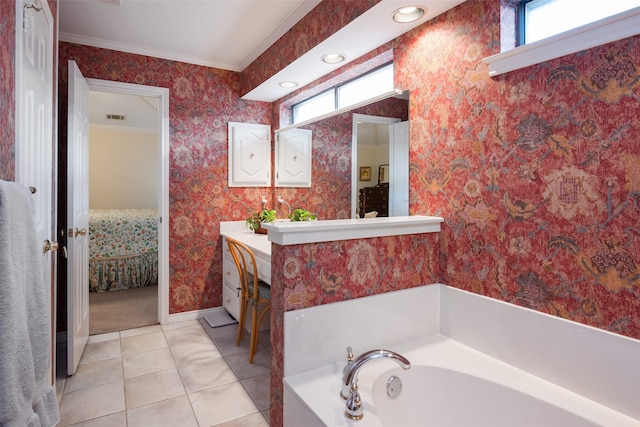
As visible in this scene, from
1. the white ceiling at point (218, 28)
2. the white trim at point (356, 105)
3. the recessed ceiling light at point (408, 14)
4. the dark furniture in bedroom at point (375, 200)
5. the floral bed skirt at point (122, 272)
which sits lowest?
the floral bed skirt at point (122, 272)

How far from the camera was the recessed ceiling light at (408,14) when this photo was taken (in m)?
1.87

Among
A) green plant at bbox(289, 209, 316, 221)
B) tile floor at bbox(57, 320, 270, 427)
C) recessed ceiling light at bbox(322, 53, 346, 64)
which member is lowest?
tile floor at bbox(57, 320, 270, 427)

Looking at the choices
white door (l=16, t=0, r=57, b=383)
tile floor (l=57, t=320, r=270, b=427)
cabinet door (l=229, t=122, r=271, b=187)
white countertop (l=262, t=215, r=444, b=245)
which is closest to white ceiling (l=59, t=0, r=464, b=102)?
cabinet door (l=229, t=122, r=271, b=187)

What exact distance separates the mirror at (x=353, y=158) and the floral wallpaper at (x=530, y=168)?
102mm

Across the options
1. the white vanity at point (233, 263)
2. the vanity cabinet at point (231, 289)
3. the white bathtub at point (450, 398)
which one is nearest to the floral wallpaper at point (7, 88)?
the white bathtub at point (450, 398)

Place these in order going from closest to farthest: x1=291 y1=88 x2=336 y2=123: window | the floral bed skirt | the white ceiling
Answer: the white ceiling
x1=291 y1=88 x2=336 y2=123: window
the floral bed skirt

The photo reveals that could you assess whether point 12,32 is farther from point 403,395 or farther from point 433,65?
point 403,395

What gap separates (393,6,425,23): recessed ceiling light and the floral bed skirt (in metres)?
3.96

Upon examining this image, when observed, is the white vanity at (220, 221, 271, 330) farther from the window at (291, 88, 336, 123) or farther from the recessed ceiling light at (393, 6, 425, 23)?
the recessed ceiling light at (393, 6, 425, 23)

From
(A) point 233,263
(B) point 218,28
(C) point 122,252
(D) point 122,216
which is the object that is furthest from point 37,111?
(D) point 122,216

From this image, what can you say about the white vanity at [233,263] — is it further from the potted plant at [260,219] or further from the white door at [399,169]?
the white door at [399,169]

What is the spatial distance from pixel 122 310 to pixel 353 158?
112 inches

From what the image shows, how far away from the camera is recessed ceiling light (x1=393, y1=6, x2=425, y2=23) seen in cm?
187

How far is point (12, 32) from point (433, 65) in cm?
178
